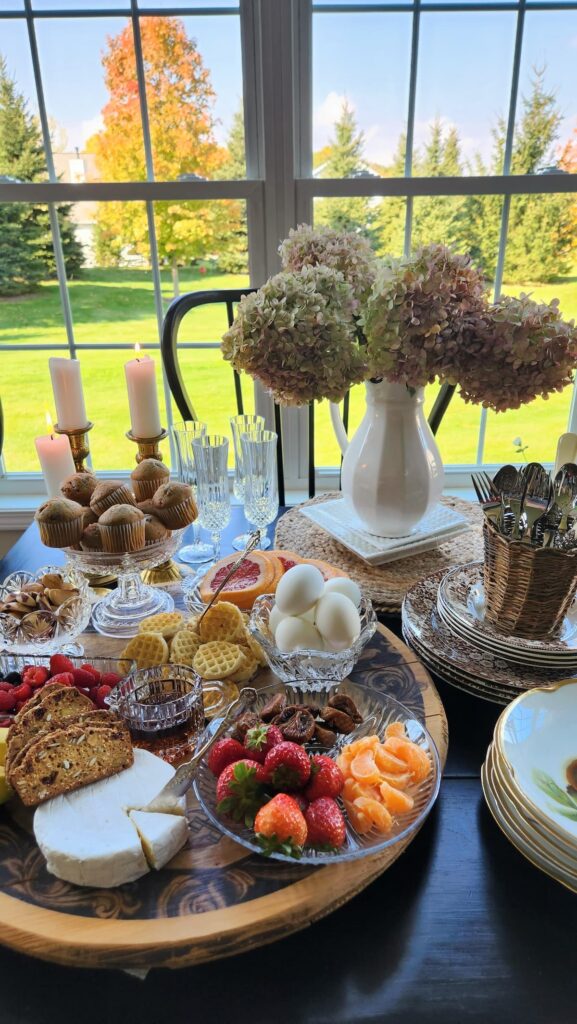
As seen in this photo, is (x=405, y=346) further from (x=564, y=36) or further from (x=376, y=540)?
(x=564, y=36)

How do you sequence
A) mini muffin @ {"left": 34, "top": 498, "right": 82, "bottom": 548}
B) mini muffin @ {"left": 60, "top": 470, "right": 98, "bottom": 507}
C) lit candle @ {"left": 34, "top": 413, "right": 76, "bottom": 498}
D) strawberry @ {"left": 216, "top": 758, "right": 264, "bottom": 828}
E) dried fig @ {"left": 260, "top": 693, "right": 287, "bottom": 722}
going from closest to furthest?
strawberry @ {"left": 216, "top": 758, "right": 264, "bottom": 828}, dried fig @ {"left": 260, "top": 693, "right": 287, "bottom": 722}, mini muffin @ {"left": 34, "top": 498, "right": 82, "bottom": 548}, mini muffin @ {"left": 60, "top": 470, "right": 98, "bottom": 507}, lit candle @ {"left": 34, "top": 413, "right": 76, "bottom": 498}

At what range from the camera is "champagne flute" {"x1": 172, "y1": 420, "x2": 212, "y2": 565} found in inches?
54.9

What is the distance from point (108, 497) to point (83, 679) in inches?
12.7

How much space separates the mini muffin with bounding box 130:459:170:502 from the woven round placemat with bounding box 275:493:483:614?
310 mm

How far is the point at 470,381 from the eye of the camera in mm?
1103

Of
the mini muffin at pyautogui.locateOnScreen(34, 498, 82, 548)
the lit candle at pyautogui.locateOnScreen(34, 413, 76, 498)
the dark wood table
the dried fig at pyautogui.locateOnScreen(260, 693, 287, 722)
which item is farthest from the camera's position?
the lit candle at pyautogui.locateOnScreen(34, 413, 76, 498)

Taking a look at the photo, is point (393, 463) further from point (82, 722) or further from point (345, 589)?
point (82, 722)

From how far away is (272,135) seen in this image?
6.51 ft

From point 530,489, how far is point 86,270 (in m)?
1.85

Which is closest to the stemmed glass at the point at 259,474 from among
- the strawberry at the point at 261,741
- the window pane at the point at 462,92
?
the strawberry at the point at 261,741

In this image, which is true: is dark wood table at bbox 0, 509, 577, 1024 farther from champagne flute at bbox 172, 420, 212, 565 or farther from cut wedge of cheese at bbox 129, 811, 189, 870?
champagne flute at bbox 172, 420, 212, 565

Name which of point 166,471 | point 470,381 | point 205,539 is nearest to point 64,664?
point 166,471

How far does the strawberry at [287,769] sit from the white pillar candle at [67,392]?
2.85 feet

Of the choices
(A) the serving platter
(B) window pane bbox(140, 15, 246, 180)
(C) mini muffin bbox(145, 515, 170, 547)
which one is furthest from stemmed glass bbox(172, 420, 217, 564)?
(B) window pane bbox(140, 15, 246, 180)
